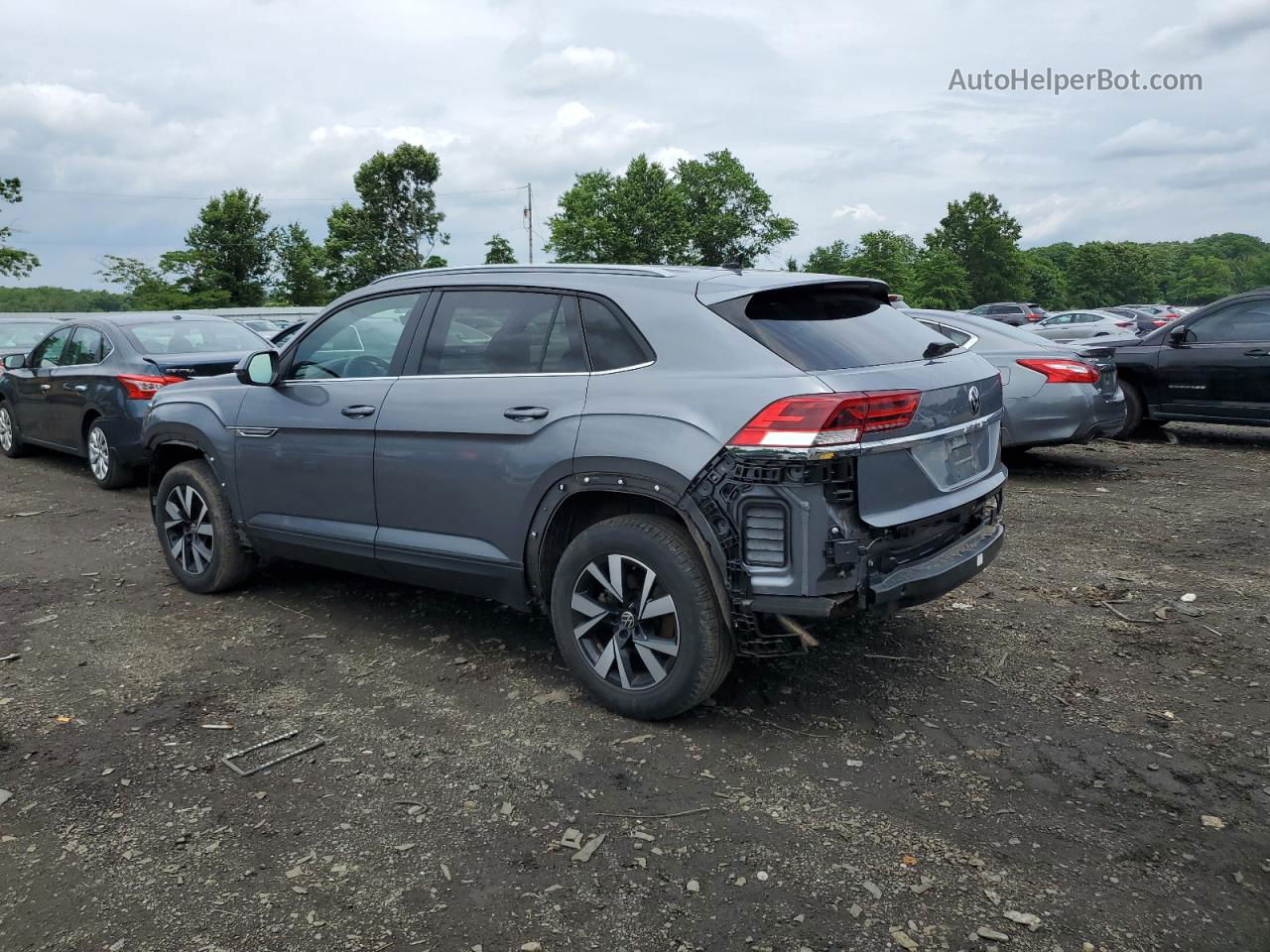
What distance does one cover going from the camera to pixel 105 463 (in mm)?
9219

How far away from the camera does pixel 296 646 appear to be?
4.94m

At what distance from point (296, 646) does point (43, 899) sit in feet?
6.91

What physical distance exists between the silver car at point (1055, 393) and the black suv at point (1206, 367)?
1.81m

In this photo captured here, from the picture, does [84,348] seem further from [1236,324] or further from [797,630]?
[1236,324]

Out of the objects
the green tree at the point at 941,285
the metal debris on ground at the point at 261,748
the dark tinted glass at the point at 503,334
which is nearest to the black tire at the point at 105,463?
the dark tinted glass at the point at 503,334

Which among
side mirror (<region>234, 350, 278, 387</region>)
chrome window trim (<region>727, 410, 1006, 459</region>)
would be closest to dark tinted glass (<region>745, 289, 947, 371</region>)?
chrome window trim (<region>727, 410, 1006, 459</region>)

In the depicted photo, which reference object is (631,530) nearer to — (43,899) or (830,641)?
(830,641)

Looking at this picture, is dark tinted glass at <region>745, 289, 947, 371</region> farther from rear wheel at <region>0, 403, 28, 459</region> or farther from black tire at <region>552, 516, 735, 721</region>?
rear wheel at <region>0, 403, 28, 459</region>

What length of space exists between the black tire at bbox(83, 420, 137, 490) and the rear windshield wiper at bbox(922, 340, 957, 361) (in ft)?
24.4

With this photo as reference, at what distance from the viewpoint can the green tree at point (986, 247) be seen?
9600 cm

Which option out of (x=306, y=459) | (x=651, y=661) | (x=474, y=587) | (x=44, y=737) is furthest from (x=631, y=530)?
(x=44, y=737)

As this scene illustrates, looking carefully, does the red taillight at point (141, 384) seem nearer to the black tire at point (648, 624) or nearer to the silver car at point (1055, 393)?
the black tire at point (648, 624)

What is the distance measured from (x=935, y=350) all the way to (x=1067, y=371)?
5.03 metres

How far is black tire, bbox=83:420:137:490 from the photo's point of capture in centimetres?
909
